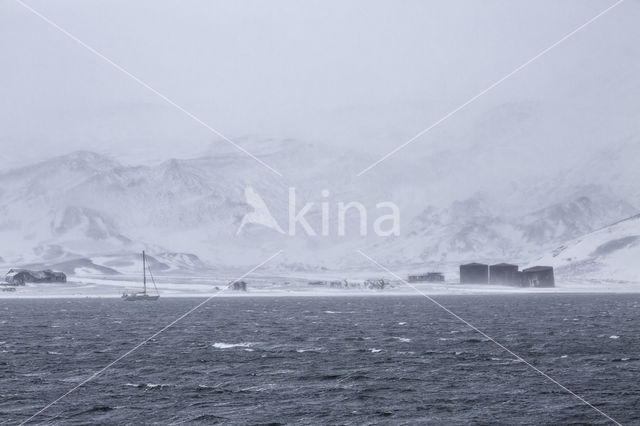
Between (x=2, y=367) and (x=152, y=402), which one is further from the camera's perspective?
(x=2, y=367)

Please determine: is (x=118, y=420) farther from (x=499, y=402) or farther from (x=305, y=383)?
(x=499, y=402)

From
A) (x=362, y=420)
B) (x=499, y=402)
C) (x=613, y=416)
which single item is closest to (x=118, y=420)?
(x=362, y=420)

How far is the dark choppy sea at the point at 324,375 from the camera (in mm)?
53531

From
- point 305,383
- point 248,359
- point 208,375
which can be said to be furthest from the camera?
point 248,359

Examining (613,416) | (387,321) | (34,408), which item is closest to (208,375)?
A: (34,408)

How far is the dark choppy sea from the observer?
53531mm

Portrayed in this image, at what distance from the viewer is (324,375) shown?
69312 mm

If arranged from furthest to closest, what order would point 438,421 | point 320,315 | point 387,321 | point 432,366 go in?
1. point 320,315
2. point 387,321
3. point 432,366
4. point 438,421

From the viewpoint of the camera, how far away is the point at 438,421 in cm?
5112

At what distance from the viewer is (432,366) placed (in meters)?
74.5

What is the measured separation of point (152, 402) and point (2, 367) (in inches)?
940

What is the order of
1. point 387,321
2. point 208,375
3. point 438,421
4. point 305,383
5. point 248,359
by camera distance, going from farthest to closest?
point 387,321 < point 248,359 < point 208,375 < point 305,383 < point 438,421

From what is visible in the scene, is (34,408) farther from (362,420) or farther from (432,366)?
(432,366)

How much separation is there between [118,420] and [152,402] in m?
6.06
